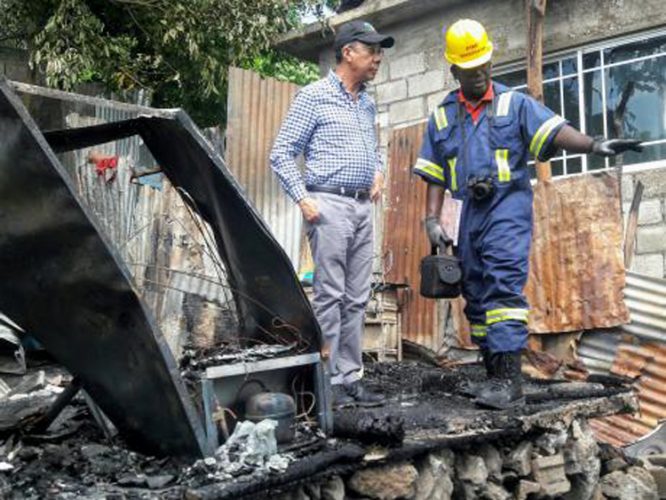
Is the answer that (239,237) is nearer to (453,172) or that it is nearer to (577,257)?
(453,172)

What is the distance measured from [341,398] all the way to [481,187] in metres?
1.41

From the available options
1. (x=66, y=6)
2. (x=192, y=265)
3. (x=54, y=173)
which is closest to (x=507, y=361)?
(x=54, y=173)

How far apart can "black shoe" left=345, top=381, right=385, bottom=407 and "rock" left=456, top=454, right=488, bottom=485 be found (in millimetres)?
597

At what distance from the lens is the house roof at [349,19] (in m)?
8.26

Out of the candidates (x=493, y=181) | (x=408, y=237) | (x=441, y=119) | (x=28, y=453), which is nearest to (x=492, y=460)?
(x=493, y=181)

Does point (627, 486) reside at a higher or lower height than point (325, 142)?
lower

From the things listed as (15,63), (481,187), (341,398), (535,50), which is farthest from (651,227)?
(15,63)

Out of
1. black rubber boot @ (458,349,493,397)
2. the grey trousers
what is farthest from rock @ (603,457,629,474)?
the grey trousers

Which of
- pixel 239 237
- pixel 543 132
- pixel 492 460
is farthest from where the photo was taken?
pixel 543 132

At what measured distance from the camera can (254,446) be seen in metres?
2.80

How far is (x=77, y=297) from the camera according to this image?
2725 millimetres

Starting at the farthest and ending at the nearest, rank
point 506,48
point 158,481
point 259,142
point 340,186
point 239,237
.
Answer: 1. point 506,48
2. point 259,142
3. point 340,186
4. point 239,237
5. point 158,481

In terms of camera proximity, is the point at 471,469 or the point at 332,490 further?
the point at 471,469

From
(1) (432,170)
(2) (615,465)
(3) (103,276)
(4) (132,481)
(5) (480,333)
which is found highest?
(1) (432,170)
